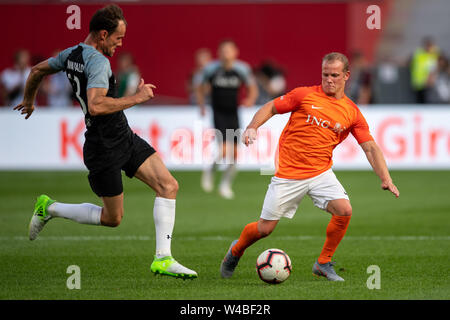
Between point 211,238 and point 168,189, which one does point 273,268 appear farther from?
point 211,238

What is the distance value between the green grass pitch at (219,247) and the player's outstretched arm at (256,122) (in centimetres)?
119

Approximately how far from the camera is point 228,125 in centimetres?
1498

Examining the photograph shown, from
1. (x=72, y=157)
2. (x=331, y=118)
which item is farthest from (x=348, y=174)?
(x=331, y=118)

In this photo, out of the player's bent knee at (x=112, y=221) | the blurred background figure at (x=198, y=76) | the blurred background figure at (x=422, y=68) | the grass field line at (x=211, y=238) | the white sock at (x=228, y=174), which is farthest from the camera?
the blurred background figure at (x=422, y=68)

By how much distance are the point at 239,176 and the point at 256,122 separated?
36.4 ft

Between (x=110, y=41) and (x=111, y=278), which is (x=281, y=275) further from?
(x=110, y=41)

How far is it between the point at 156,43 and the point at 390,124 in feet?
29.5

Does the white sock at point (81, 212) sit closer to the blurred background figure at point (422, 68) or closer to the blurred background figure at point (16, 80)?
the blurred background figure at point (16, 80)

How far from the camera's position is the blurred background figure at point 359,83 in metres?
20.6

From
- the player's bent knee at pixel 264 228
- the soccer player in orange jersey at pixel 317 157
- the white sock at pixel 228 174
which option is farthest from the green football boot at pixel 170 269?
the white sock at pixel 228 174

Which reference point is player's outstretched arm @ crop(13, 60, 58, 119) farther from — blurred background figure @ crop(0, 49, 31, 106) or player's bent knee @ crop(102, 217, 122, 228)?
blurred background figure @ crop(0, 49, 31, 106)

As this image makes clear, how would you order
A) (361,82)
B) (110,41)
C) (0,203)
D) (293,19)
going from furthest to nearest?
(293,19)
(361,82)
(0,203)
(110,41)

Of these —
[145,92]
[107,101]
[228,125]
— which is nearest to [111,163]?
[107,101]

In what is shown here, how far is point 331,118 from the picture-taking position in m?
6.93
